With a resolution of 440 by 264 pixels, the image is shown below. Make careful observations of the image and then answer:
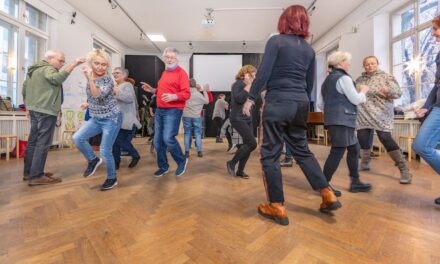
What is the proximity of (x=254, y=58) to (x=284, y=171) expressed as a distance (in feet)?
23.1

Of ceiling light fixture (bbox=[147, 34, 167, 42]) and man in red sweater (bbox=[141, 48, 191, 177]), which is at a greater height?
ceiling light fixture (bbox=[147, 34, 167, 42])

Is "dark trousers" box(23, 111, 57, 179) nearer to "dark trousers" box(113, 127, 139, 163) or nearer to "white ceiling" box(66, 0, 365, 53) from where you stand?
"dark trousers" box(113, 127, 139, 163)

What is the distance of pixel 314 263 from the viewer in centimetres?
107

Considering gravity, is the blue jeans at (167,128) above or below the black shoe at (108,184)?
above

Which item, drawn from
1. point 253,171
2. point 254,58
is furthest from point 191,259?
point 254,58

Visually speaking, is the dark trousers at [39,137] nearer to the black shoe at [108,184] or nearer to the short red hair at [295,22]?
the black shoe at [108,184]

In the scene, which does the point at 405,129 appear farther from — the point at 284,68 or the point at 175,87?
the point at 175,87

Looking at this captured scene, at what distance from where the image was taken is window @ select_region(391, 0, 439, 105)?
14.0 ft

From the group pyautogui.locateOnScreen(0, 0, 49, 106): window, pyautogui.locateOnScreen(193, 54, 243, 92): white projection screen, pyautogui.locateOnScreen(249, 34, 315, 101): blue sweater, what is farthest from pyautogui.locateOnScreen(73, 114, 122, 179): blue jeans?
pyautogui.locateOnScreen(193, 54, 243, 92): white projection screen

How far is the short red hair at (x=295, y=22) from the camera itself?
1469 millimetres

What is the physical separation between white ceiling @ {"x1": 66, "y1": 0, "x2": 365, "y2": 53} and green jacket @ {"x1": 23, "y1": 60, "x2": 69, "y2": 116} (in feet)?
12.6

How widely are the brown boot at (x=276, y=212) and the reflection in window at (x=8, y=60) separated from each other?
16.5 ft

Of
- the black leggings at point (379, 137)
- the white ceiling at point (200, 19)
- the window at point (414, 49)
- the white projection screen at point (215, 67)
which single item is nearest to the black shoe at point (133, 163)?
the black leggings at point (379, 137)

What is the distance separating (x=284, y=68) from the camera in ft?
4.81
